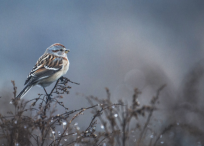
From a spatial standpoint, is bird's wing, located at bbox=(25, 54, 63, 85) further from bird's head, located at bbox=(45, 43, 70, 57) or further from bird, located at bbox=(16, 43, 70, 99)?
bird's head, located at bbox=(45, 43, 70, 57)

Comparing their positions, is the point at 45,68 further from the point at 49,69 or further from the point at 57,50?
the point at 57,50

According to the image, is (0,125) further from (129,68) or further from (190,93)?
(129,68)

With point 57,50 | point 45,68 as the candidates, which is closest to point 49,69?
point 45,68

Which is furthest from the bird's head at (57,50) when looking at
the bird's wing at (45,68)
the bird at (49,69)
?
the bird's wing at (45,68)

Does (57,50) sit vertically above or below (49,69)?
above

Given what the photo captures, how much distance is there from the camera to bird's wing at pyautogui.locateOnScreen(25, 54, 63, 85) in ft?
17.7

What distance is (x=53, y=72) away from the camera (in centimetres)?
572

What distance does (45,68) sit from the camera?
5.84m

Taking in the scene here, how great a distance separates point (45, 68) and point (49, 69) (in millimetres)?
96

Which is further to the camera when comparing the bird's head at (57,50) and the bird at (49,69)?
the bird's head at (57,50)

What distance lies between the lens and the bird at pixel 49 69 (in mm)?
5393

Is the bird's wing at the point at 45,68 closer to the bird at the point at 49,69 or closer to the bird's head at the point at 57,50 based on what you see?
the bird at the point at 49,69

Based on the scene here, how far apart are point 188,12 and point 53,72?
4168 centimetres

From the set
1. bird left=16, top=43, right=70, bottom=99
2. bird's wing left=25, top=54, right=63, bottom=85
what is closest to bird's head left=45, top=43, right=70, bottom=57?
bird left=16, top=43, right=70, bottom=99
